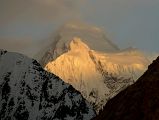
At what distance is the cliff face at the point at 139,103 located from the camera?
105ft

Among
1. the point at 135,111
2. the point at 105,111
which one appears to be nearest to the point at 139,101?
the point at 135,111

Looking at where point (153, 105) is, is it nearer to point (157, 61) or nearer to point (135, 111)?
point (135, 111)

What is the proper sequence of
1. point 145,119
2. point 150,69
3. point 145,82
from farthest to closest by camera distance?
point 150,69 → point 145,82 → point 145,119

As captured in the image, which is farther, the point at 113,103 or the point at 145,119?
the point at 113,103

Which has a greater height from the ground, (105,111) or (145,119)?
(105,111)

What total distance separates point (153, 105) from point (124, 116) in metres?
1.82

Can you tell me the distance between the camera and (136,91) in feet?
111

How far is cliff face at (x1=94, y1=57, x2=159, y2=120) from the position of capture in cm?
3203

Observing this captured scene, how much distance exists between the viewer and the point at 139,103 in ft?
108

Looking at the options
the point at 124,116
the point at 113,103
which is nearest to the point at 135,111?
the point at 124,116

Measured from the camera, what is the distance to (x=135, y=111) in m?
32.5

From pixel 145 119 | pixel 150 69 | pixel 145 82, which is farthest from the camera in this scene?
pixel 150 69

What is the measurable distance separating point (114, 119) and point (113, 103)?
2555mm

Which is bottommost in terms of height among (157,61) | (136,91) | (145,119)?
(145,119)
